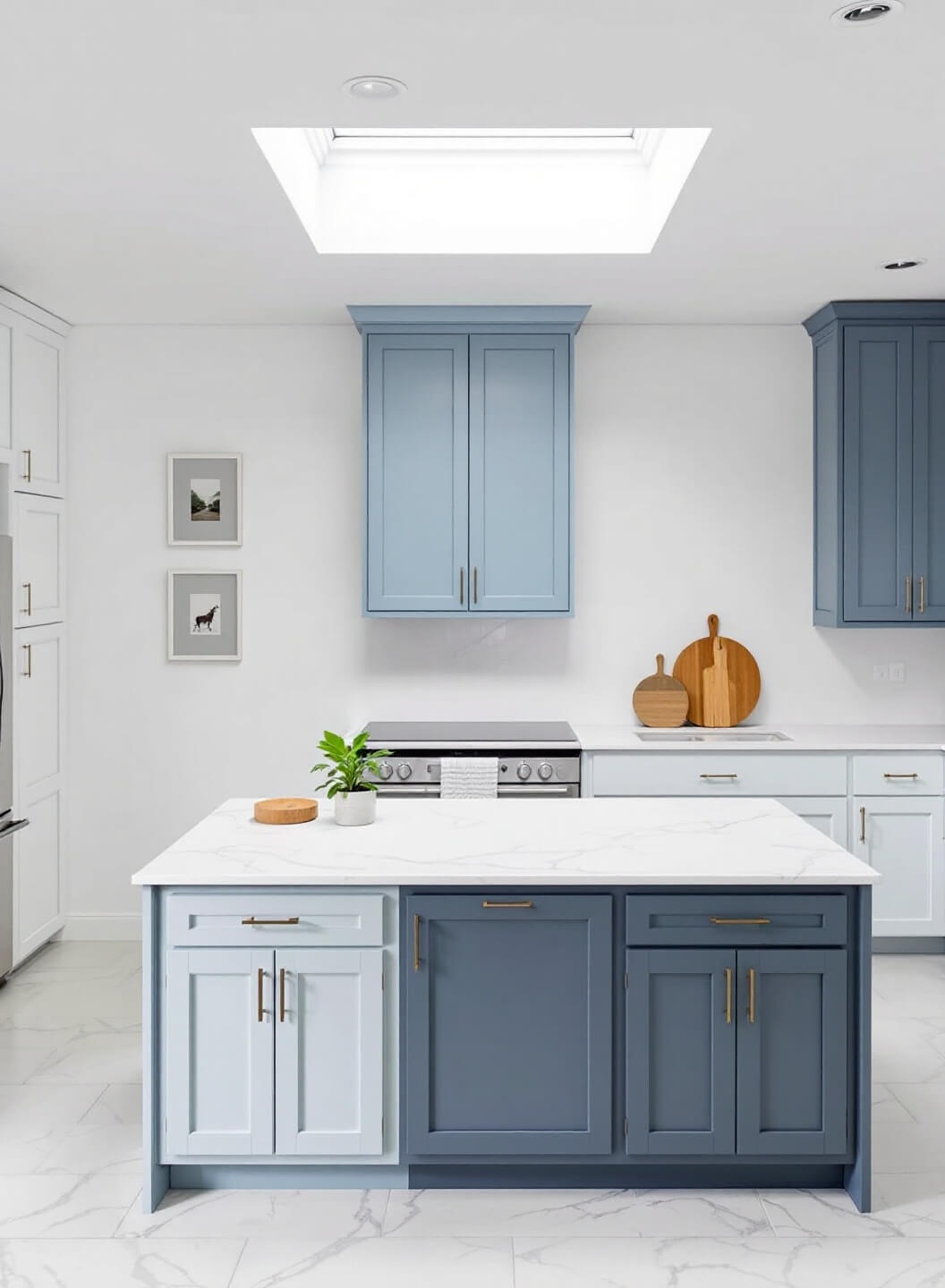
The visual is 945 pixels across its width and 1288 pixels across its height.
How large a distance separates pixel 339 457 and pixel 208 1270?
331 centimetres

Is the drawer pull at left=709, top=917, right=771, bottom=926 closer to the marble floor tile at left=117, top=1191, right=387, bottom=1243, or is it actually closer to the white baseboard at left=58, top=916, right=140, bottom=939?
the marble floor tile at left=117, top=1191, right=387, bottom=1243

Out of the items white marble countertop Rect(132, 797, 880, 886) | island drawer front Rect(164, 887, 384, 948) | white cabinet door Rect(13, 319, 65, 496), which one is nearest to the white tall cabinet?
white cabinet door Rect(13, 319, 65, 496)

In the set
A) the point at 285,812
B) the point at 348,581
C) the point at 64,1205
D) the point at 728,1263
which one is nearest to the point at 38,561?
→ the point at 348,581

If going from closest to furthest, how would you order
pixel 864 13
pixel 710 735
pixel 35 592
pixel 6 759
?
pixel 864 13
pixel 6 759
pixel 35 592
pixel 710 735

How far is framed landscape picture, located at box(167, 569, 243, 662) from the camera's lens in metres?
4.96

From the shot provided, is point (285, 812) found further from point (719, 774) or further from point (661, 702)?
point (661, 702)

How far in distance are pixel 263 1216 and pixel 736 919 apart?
1.30 meters

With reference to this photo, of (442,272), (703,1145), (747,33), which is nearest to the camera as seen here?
(747,33)

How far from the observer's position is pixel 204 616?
496 cm

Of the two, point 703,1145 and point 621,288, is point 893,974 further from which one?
point 621,288

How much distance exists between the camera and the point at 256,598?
4980 mm

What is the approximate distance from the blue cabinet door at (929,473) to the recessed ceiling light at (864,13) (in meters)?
2.55

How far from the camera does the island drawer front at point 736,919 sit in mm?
2656

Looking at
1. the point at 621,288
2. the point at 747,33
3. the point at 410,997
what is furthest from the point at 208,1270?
the point at 621,288
